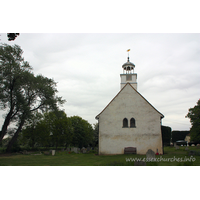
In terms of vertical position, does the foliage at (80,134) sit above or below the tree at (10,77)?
below

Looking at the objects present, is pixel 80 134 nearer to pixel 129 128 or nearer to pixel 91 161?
pixel 129 128

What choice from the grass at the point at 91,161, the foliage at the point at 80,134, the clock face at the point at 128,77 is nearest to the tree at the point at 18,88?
the grass at the point at 91,161

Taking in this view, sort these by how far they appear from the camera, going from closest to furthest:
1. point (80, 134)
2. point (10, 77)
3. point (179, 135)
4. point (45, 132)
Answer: point (10, 77) < point (45, 132) < point (80, 134) < point (179, 135)

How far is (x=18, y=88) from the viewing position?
26.4 metres

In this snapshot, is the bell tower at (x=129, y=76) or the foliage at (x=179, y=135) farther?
the foliage at (x=179, y=135)

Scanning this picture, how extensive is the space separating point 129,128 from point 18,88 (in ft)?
62.7

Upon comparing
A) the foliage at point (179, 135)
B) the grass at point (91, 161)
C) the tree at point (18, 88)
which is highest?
the tree at point (18, 88)

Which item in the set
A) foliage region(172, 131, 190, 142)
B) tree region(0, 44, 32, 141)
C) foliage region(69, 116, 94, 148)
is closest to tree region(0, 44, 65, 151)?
tree region(0, 44, 32, 141)

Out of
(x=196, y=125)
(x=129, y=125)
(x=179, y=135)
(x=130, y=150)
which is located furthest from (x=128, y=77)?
(x=179, y=135)

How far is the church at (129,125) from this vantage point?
69.4 feet

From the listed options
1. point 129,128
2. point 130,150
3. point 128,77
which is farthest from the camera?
point 128,77

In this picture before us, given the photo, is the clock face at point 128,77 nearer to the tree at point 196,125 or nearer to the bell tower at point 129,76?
the bell tower at point 129,76

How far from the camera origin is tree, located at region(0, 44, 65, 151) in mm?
24688

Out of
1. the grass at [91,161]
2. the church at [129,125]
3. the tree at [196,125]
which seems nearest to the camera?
the grass at [91,161]
